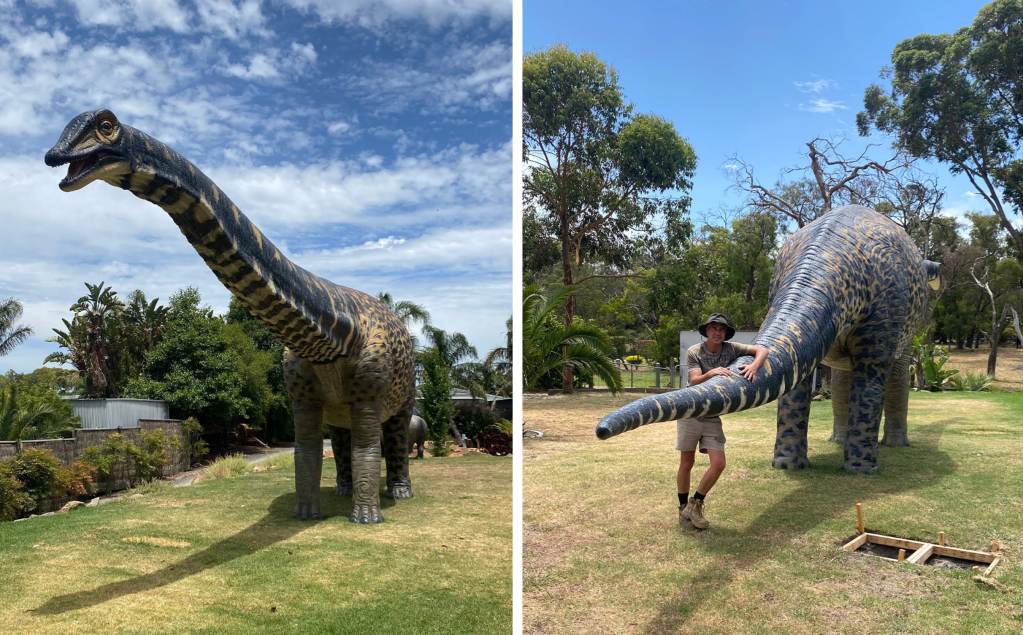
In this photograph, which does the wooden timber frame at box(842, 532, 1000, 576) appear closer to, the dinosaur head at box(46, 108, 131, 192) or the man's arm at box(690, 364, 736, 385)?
the man's arm at box(690, 364, 736, 385)

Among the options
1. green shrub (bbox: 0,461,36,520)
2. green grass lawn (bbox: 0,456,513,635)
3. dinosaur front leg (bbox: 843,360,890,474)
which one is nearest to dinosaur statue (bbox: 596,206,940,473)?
dinosaur front leg (bbox: 843,360,890,474)

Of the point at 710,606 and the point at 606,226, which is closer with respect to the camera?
the point at 710,606

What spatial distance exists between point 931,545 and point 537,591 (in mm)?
2817

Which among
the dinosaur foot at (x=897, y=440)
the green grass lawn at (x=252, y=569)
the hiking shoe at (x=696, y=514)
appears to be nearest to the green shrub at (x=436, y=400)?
the green grass lawn at (x=252, y=569)

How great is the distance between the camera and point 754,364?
419cm

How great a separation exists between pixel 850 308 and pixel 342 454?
6.74 meters

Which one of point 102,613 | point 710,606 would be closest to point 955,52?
point 710,606

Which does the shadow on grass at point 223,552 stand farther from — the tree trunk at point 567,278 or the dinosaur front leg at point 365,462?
the tree trunk at point 567,278

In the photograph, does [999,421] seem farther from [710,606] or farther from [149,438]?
[149,438]

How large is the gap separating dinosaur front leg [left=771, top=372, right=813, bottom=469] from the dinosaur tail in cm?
128

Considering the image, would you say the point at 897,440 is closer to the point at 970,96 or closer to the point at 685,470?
the point at 685,470

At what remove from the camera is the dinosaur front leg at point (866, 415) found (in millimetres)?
7191

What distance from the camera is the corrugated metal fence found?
15742mm

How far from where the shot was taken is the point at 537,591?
A: 418cm
